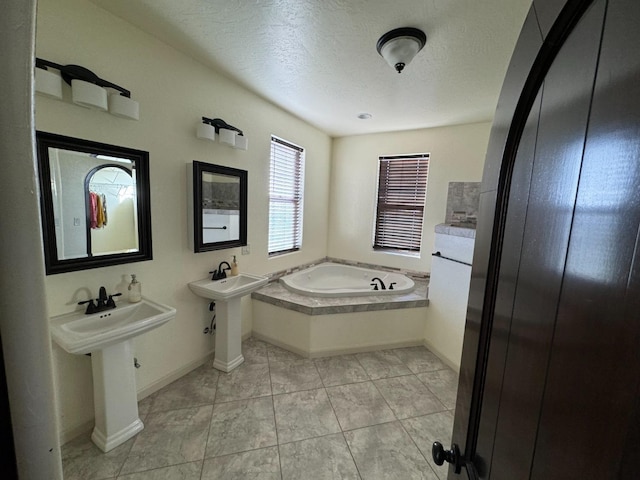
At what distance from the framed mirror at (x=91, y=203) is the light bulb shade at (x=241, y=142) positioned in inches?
30.4

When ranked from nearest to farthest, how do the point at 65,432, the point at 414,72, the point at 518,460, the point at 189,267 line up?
the point at 518,460 < the point at 65,432 < the point at 414,72 < the point at 189,267

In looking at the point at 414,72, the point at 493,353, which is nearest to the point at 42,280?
the point at 493,353

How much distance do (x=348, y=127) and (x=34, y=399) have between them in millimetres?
3770

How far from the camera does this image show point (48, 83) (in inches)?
51.9

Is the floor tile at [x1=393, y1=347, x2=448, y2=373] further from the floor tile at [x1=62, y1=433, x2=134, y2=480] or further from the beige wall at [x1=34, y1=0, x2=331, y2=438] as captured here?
the floor tile at [x1=62, y1=433, x2=134, y2=480]

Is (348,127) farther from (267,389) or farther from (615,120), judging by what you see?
(615,120)

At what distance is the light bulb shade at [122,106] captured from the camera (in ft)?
5.17

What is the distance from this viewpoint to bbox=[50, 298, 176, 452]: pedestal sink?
1.49 m

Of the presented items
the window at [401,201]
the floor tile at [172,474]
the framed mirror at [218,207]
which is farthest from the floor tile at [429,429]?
the window at [401,201]

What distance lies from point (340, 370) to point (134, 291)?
6.16 feet

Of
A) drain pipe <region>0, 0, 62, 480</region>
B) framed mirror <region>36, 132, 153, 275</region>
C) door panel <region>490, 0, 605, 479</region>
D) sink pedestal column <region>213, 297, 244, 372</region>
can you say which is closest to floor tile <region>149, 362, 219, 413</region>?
sink pedestal column <region>213, 297, 244, 372</region>

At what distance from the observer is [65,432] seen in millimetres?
1591

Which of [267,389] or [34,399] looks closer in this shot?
[34,399]

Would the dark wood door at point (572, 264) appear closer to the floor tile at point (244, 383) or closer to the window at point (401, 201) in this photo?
the floor tile at point (244, 383)
